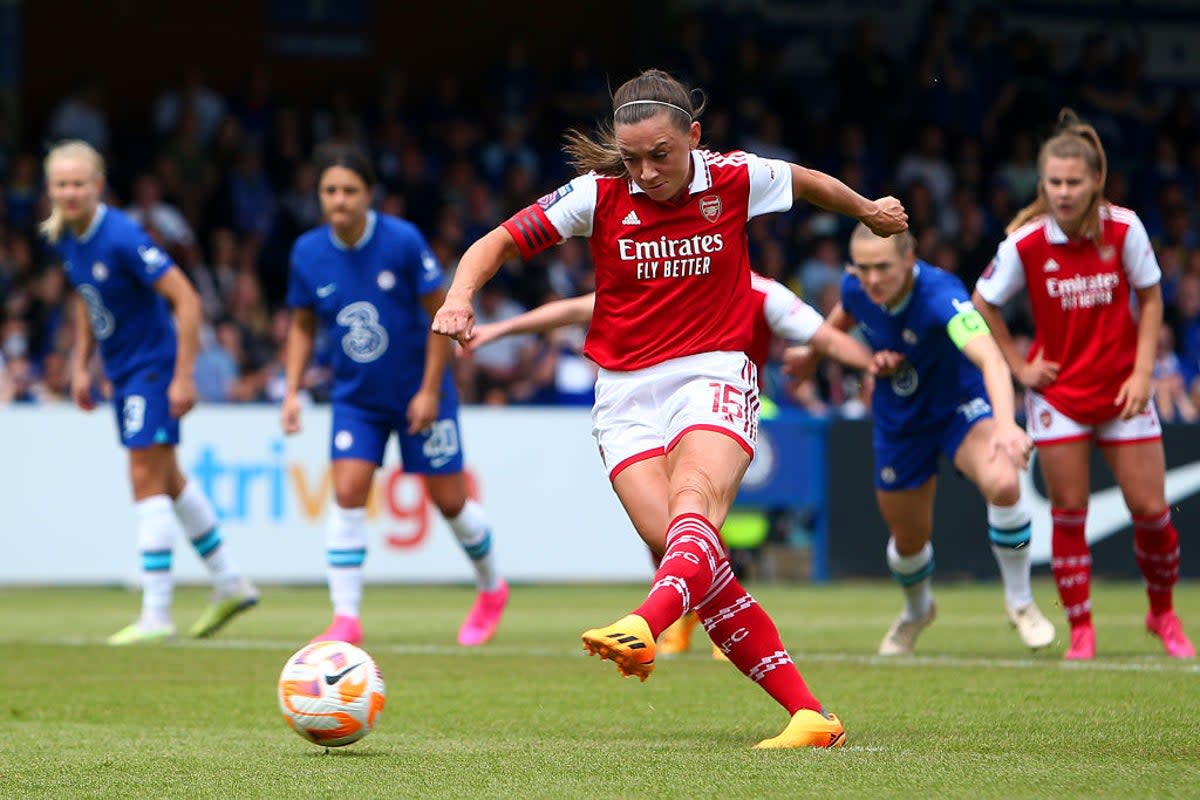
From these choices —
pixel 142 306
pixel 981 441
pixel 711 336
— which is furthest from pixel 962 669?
pixel 142 306

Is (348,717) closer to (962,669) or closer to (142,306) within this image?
(962,669)

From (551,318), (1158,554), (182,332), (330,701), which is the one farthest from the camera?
(182,332)

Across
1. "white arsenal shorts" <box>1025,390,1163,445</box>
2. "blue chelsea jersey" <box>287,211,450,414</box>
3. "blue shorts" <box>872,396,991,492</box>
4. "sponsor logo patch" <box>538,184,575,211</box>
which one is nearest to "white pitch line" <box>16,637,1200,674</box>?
"blue shorts" <box>872,396,991,492</box>

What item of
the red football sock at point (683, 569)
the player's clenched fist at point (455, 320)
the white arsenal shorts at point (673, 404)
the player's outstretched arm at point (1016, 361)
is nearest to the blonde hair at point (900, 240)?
the player's outstretched arm at point (1016, 361)

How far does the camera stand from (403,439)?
372 inches

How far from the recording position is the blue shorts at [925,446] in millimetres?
8570

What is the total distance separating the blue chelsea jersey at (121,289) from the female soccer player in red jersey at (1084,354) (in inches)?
163

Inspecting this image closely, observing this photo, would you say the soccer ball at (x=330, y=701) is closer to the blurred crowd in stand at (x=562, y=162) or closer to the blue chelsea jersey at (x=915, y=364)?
the blue chelsea jersey at (x=915, y=364)

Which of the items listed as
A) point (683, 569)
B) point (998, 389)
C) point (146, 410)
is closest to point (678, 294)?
point (683, 569)

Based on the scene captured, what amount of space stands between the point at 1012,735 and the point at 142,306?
5570mm

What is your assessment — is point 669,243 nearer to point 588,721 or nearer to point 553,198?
point 553,198

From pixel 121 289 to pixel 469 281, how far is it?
4.62 metres

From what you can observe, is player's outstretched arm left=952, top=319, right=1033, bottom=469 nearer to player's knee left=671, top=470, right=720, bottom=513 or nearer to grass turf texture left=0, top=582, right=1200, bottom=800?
grass turf texture left=0, top=582, right=1200, bottom=800

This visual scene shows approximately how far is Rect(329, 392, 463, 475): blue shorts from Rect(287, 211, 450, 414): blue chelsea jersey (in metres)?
0.07
